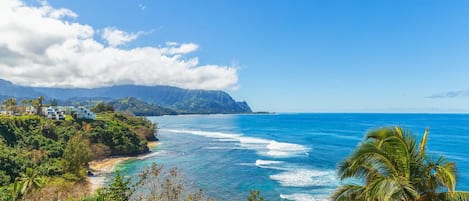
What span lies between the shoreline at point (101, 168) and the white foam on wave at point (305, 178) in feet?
65.4

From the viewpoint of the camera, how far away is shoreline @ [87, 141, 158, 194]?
120ft

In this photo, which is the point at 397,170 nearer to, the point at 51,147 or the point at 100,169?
the point at 100,169

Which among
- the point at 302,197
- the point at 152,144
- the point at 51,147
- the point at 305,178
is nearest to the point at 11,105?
the point at 152,144

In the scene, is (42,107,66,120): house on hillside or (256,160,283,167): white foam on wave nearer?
(256,160,283,167): white foam on wave

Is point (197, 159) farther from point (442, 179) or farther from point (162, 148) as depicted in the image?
point (442, 179)

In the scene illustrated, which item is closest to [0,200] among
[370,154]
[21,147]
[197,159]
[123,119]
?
[370,154]

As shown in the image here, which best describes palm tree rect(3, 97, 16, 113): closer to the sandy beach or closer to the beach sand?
the beach sand

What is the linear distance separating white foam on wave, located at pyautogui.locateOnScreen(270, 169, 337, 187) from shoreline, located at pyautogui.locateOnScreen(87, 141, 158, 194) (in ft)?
65.4

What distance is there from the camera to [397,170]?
7387mm

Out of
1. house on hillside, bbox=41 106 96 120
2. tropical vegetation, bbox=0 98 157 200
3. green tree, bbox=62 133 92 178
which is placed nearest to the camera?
tropical vegetation, bbox=0 98 157 200

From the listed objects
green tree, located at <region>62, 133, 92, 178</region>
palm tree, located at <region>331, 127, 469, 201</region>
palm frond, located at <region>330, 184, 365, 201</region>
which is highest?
palm tree, located at <region>331, 127, 469, 201</region>

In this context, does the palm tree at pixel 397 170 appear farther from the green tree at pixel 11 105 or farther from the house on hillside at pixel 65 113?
the green tree at pixel 11 105

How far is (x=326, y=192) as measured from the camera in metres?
32.3

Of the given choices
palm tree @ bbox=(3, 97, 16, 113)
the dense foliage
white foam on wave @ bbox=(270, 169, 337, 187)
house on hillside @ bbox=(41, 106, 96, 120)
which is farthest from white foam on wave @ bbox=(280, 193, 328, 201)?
palm tree @ bbox=(3, 97, 16, 113)
